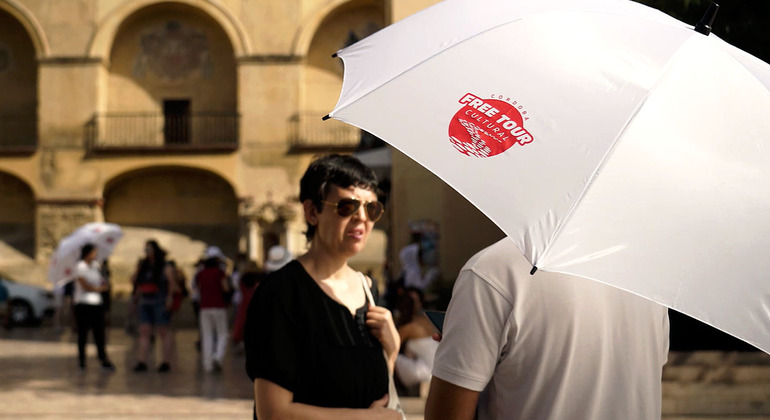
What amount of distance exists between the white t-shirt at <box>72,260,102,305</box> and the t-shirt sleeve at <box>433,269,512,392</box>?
427 inches

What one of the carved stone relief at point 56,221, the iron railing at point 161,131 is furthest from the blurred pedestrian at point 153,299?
the carved stone relief at point 56,221

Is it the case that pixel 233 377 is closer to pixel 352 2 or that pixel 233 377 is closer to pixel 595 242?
pixel 595 242

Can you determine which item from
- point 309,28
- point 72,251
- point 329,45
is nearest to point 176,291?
point 72,251

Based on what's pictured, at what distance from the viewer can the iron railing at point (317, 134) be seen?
1252 inches

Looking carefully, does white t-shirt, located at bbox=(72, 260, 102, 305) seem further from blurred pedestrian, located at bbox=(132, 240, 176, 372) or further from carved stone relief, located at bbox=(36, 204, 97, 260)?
carved stone relief, located at bbox=(36, 204, 97, 260)

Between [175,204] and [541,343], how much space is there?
3188 centimetres

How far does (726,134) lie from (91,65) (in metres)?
31.9

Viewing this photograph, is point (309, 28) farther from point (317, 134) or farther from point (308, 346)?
point (308, 346)

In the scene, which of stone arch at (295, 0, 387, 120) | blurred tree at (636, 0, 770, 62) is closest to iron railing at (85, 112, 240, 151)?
stone arch at (295, 0, 387, 120)

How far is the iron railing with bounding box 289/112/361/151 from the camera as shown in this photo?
31.8 m

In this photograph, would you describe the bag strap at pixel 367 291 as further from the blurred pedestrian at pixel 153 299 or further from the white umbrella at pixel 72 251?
the white umbrella at pixel 72 251

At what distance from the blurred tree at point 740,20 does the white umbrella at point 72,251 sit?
8927 millimetres

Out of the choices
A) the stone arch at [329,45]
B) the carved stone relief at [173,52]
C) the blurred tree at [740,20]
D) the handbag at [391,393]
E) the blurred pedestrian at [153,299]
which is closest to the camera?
the handbag at [391,393]

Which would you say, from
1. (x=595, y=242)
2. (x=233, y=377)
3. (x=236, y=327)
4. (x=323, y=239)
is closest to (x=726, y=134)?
(x=595, y=242)
